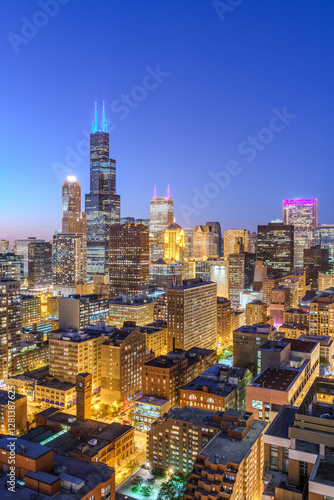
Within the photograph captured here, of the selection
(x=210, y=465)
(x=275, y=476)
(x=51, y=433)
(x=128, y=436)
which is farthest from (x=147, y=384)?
(x=275, y=476)

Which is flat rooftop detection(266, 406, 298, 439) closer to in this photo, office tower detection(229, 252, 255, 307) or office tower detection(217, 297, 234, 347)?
office tower detection(217, 297, 234, 347)

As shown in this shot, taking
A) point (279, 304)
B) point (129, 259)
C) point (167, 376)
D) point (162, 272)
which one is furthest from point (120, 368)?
point (162, 272)

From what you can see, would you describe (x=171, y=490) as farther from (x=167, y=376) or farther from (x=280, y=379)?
(x=167, y=376)

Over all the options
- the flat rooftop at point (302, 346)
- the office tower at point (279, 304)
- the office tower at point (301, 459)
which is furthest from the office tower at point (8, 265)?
the office tower at point (301, 459)

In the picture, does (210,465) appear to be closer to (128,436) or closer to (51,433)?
(128,436)

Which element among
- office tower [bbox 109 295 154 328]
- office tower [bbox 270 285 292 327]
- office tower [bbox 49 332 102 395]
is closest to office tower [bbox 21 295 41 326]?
office tower [bbox 109 295 154 328]

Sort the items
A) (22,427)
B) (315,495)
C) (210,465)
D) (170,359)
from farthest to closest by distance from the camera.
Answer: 1. (170,359)
2. (22,427)
3. (210,465)
4. (315,495)

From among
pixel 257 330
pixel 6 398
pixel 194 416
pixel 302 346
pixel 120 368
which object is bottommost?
pixel 6 398
